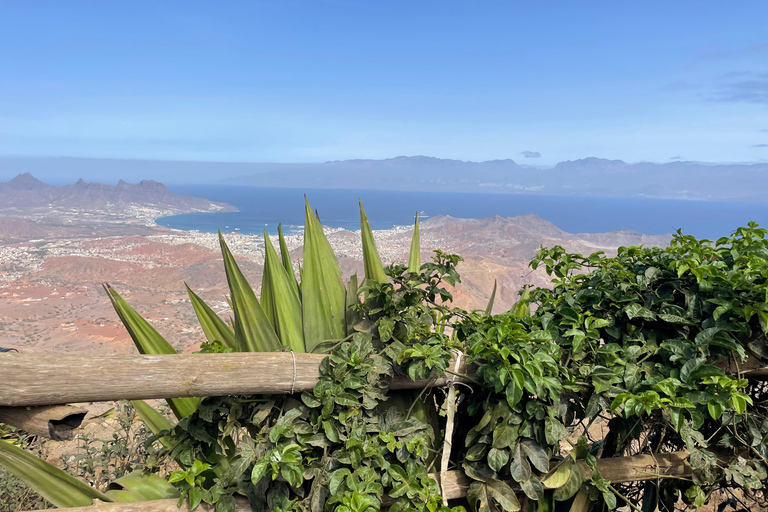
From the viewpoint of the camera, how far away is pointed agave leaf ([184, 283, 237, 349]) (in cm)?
161

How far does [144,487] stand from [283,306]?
0.82m

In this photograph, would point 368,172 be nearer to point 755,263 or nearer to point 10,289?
point 10,289

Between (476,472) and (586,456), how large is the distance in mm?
377

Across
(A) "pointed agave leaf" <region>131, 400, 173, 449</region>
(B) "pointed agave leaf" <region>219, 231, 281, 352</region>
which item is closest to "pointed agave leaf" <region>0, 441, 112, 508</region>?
(A) "pointed agave leaf" <region>131, 400, 173, 449</region>

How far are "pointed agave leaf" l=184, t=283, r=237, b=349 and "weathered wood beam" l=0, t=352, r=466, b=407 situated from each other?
A: 0.43 metres

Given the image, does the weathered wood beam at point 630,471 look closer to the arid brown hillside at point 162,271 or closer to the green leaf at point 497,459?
the green leaf at point 497,459

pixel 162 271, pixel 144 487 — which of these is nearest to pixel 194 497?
pixel 144 487

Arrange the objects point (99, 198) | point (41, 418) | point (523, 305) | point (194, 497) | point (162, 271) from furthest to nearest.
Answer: point (99, 198) < point (162, 271) < point (523, 305) < point (194, 497) < point (41, 418)

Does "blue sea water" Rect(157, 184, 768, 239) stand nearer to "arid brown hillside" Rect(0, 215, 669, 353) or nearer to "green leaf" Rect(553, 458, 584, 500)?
"green leaf" Rect(553, 458, 584, 500)

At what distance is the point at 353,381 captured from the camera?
1279mm

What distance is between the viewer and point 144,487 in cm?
151

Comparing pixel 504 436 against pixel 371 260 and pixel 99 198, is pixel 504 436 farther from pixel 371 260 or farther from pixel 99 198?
pixel 99 198

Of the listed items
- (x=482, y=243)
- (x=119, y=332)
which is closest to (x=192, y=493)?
(x=119, y=332)

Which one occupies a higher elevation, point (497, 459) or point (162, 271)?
point (497, 459)
